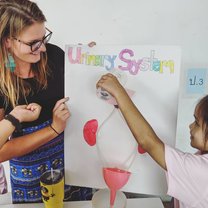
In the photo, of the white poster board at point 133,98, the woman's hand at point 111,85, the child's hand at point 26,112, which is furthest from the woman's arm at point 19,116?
the woman's hand at point 111,85

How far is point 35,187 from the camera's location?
Result: 42.1 inches

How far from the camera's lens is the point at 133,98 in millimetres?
952

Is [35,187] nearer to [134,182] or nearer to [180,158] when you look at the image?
[134,182]

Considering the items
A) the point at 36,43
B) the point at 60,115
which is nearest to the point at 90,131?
the point at 60,115

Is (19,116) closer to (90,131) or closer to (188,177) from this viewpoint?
(90,131)

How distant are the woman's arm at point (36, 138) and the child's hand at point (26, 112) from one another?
0.18ft

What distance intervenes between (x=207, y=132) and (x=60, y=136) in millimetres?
470

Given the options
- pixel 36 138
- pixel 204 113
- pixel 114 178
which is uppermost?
pixel 204 113

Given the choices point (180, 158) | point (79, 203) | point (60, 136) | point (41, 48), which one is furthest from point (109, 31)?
point (79, 203)

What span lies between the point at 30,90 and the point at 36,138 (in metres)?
0.16

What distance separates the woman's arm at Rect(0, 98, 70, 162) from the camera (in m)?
0.97

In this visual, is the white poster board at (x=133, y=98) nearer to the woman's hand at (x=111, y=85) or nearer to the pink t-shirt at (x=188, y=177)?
the woman's hand at (x=111, y=85)

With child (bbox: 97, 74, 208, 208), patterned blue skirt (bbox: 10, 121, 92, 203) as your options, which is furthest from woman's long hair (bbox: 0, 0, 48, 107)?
child (bbox: 97, 74, 208, 208)

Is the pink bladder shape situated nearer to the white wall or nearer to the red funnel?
the red funnel
